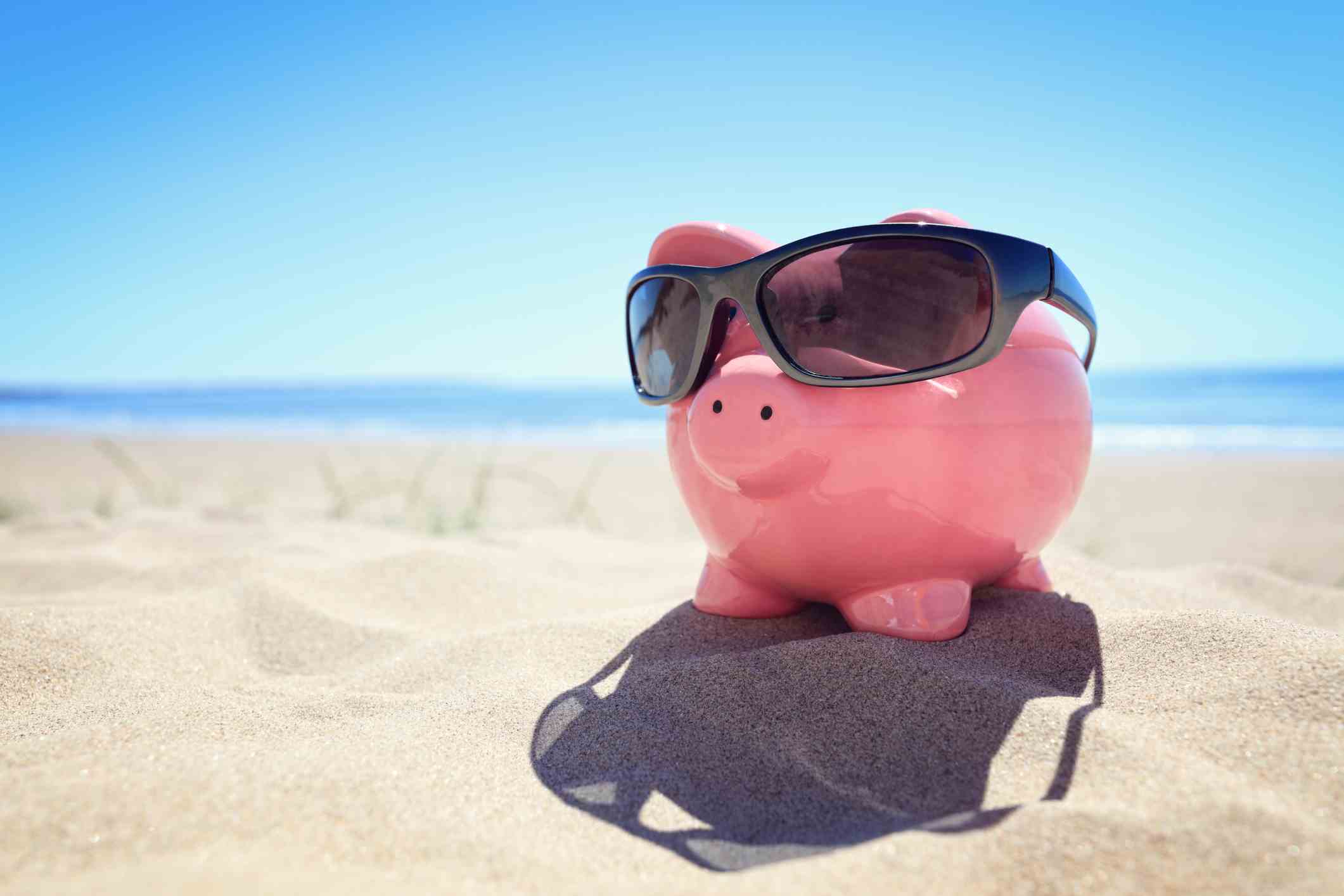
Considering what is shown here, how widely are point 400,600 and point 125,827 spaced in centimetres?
Answer: 164

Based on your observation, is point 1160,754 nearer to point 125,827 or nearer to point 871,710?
point 871,710

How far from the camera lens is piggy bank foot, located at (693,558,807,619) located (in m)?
2.19

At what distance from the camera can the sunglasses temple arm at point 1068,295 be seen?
1.69m

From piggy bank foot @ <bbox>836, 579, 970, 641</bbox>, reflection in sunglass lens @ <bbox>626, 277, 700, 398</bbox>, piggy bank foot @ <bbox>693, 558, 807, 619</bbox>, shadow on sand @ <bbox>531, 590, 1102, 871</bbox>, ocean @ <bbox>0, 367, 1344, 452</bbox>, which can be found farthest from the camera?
ocean @ <bbox>0, 367, 1344, 452</bbox>

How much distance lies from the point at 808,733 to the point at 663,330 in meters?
1.03

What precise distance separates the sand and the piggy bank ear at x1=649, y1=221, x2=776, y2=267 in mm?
951

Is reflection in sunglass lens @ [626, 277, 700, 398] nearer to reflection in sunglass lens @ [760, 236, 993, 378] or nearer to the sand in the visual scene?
reflection in sunglass lens @ [760, 236, 993, 378]

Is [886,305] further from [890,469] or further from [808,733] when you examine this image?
[808,733]

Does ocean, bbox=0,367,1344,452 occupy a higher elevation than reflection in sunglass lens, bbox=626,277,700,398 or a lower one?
lower

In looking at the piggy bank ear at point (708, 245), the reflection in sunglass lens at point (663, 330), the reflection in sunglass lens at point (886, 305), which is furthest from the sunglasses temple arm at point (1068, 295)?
the reflection in sunglass lens at point (663, 330)

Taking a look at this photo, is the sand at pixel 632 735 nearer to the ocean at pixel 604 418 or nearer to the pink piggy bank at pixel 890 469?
the pink piggy bank at pixel 890 469

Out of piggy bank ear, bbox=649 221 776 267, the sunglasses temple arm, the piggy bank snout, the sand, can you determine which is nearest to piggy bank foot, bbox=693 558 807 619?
the sand

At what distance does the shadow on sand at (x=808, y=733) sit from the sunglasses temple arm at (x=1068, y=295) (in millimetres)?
726

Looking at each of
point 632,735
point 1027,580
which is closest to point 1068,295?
point 1027,580
